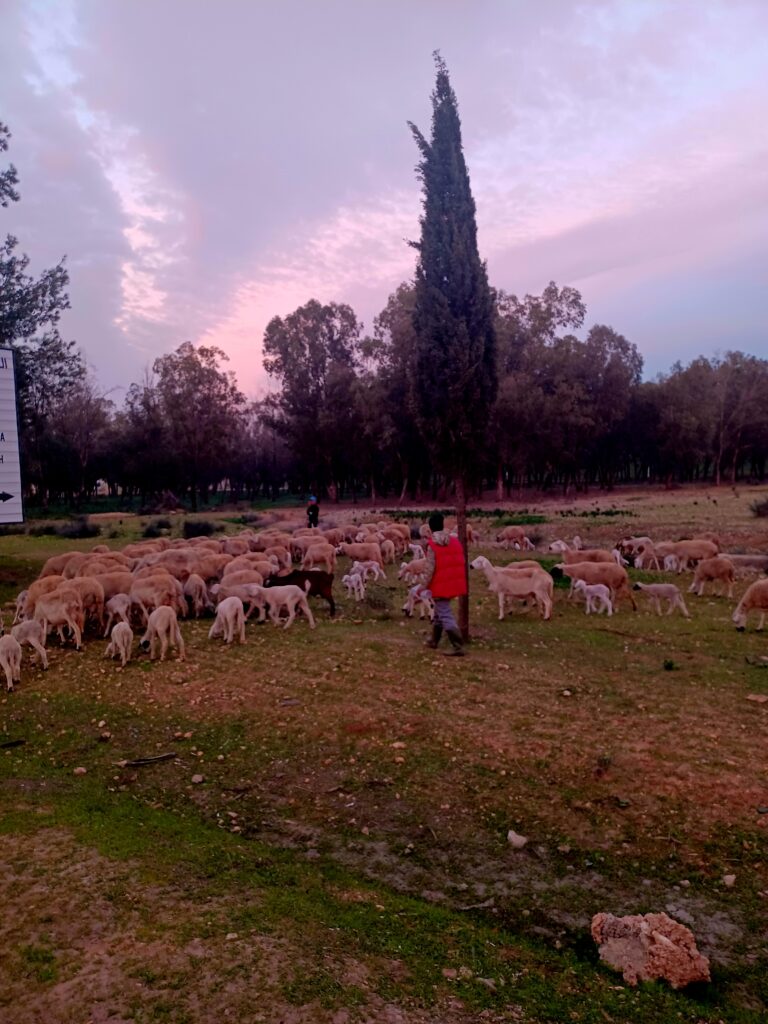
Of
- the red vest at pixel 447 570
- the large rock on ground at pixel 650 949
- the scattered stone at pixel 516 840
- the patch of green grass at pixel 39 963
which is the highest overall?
the red vest at pixel 447 570

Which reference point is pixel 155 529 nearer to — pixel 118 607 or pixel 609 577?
pixel 118 607

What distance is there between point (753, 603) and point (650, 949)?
9.88 m

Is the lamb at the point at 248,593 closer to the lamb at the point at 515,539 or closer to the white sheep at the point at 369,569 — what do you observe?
the white sheep at the point at 369,569

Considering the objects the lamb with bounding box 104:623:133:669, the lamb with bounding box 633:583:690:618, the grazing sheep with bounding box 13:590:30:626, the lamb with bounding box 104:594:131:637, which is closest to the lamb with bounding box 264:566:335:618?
the lamb with bounding box 104:594:131:637

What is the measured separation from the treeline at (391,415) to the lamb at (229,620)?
37.3m

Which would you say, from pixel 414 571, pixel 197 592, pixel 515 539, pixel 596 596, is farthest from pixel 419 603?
pixel 515 539

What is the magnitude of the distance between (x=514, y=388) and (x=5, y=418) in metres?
40.6

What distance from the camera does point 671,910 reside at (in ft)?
16.4

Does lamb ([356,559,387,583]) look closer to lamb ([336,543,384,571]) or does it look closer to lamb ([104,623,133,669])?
lamb ([336,543,384,571])

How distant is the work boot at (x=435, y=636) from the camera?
1170 cm

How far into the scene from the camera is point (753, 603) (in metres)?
12.8

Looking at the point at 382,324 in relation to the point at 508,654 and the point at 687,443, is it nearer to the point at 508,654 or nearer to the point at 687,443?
the point at 687,443

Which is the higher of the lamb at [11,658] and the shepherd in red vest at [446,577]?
the shepherd in red vest at [446,577]

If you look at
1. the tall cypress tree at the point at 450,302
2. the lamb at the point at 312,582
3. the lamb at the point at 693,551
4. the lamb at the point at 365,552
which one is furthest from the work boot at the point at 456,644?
the lamb at the point at 693,551
